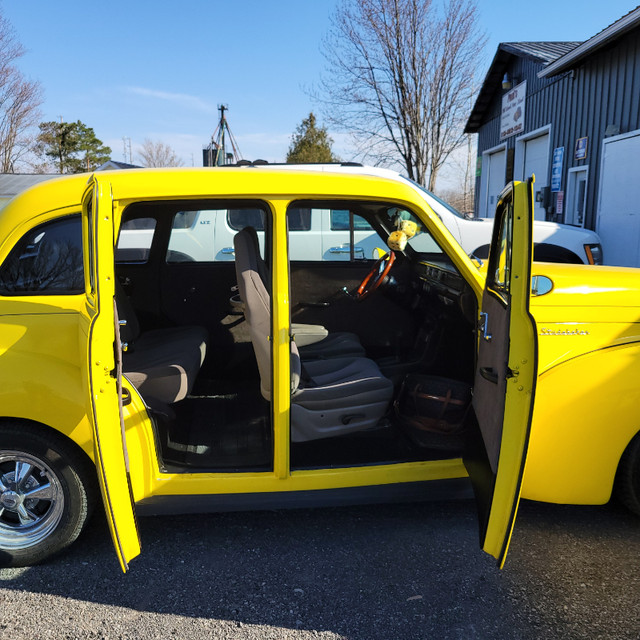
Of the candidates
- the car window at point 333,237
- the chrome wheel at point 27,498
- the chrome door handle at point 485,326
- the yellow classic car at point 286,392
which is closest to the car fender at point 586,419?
the yellow classic car at point 286,392

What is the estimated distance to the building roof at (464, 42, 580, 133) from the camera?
13.7 meters

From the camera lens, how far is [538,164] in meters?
14.2

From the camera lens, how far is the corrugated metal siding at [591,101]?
9.80 metres

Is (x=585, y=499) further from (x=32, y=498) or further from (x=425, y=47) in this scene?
(x=425, y=47)

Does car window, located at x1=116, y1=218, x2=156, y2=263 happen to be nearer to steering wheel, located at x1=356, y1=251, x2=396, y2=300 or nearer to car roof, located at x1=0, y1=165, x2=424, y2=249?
car roof, located at x1=0, y1=165, x2=424, y2=249

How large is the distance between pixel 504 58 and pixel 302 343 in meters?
14.6

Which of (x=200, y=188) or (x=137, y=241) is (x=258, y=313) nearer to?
(x=200, y=188)

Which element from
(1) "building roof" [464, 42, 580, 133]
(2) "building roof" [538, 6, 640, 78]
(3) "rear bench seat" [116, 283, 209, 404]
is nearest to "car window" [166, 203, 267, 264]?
(3) "rear bench seat" [116, 283, 209, 404]

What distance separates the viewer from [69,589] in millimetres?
2580

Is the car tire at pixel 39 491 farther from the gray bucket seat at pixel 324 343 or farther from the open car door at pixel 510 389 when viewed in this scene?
the open car door at pixel 510 389

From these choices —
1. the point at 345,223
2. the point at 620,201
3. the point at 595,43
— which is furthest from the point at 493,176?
the point at 345,223

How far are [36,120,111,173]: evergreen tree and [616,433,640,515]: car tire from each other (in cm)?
4087

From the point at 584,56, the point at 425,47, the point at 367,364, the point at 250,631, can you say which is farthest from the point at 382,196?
the point at 425,47

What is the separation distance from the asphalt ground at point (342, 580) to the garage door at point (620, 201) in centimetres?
783
